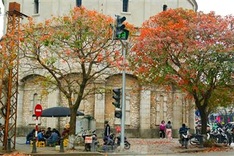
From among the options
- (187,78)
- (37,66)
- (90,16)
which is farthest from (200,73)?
(37,66)

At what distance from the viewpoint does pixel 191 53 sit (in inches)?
961

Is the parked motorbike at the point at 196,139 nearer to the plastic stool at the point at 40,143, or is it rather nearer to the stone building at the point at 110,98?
the plastic stool at the point at 40,143

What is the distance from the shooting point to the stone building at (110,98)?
35.9m

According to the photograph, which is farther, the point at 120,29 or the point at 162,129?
the point at 162,129

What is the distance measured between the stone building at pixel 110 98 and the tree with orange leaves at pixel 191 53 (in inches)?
356

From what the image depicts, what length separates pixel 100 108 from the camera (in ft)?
116

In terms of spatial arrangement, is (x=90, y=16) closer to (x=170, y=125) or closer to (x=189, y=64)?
(x=189, y=64)

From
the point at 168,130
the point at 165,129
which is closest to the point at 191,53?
the point at 168,130

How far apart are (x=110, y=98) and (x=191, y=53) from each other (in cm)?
1309

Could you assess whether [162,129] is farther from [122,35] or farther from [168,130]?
[122,35]

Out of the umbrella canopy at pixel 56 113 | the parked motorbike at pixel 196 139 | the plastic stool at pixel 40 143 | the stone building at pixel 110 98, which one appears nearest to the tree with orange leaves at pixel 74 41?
the plastic stool at pixel 40 143

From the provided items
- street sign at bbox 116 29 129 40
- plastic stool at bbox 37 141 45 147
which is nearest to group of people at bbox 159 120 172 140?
plastic stool at bbox 37 141 45 147

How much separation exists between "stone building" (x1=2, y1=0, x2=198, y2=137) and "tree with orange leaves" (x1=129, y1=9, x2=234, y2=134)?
9.04 metres

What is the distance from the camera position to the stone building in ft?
118
